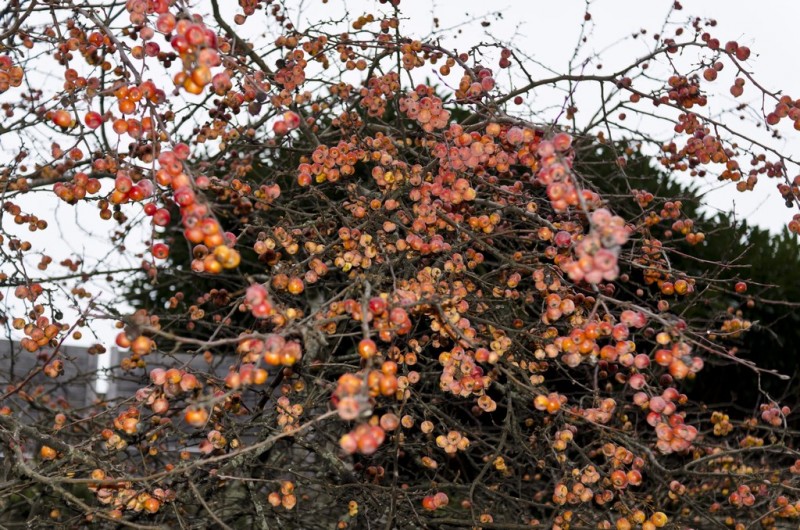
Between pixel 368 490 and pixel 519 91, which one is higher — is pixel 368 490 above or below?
below

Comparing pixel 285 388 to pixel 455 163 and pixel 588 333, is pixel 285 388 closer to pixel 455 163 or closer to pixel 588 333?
pixel 455 163

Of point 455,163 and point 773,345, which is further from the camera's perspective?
point 773,345

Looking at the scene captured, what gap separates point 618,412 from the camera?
4.63 meters

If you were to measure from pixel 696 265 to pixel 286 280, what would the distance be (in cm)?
533

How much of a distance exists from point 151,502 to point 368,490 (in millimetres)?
1281

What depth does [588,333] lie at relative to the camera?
2.27 m

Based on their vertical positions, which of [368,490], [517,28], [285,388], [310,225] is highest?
[517,28]

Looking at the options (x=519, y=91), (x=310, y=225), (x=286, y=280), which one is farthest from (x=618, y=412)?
(x=286, y=280)

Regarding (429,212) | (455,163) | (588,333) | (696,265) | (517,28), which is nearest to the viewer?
(588,333)

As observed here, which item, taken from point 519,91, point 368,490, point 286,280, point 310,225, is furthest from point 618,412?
point 286,280

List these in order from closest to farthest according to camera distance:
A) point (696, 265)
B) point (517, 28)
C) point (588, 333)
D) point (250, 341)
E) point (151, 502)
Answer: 1. point (250, 341)
2. point (588, 333)
3. point (151, 502)
4. point (517, 28)
5. point (696, 265)

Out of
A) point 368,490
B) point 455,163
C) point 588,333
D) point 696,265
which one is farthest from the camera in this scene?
point 696,265

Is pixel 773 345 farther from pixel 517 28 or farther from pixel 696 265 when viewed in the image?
pixel 517 28

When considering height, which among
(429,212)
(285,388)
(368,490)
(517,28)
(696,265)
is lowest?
(368,490)
